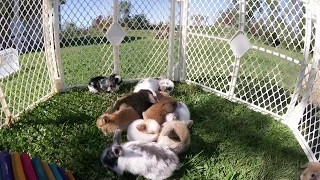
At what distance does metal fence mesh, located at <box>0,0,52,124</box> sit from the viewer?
3576 mm

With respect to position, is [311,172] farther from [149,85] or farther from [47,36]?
[47,36]

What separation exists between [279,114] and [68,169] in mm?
2730

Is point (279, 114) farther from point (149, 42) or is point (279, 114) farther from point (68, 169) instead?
point (68, 169)

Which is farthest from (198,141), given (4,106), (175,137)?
(4,106)

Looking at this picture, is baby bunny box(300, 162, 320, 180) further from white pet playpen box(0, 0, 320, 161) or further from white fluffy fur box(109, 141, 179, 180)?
white fluffy fur box(109, 141, 179, 180)

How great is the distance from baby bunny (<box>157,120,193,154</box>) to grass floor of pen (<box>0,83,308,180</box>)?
0.15 metres

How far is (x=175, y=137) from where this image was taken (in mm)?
3018

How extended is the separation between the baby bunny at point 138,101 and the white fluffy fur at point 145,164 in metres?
0.94

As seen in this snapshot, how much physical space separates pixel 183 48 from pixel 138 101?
1.68 metres

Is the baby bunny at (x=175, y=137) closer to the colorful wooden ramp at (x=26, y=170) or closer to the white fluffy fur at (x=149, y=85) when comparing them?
the colorful wooden ramp at (x=26, y=170)

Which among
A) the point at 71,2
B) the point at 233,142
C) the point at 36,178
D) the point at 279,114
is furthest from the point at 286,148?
the point at 71,2

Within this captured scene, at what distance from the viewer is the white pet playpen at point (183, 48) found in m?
3.62

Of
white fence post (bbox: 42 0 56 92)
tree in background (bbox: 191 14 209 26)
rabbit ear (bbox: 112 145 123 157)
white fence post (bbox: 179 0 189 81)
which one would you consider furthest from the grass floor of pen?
tree in background (bbox: 191 14 209 26)

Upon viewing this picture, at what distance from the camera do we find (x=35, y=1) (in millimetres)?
4086
